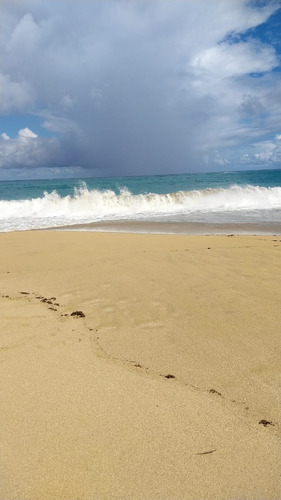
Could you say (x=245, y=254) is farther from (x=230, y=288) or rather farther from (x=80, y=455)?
(x=80, y=455)

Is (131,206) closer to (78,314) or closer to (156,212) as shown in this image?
(156,212)

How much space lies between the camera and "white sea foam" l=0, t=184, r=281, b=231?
59.0 feet

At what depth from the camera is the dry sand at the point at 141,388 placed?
179 cm

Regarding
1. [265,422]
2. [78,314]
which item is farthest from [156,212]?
[265,422]

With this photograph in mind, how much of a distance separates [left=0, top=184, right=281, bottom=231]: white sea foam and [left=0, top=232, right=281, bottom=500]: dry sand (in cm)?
1236

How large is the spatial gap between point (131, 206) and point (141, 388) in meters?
19.8

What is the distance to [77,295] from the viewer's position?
467cm

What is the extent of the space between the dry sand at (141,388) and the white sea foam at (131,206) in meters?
12.4

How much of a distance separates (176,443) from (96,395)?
2.33 ft

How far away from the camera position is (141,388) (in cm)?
254

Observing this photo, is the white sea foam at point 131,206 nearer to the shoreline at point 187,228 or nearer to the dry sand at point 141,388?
the shoreline at point 187,228

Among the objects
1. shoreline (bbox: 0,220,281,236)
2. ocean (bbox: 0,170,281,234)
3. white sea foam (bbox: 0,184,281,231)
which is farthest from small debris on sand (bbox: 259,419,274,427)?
white sea foam (bbox: 0,184,281,231)

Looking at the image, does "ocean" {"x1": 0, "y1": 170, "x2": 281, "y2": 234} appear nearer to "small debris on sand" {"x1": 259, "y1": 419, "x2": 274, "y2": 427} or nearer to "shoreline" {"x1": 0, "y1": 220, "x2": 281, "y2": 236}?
"shoreline" {"x1": 0, "y1": 220, "x2": 281, "y2": 236}

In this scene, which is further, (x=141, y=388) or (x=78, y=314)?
(x=78, y=314)
